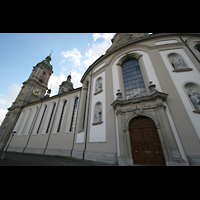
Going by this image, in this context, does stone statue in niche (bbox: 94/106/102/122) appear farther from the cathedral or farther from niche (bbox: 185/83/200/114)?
niche (bbox: 185/83/200/114)

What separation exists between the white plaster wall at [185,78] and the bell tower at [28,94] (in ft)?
84.2

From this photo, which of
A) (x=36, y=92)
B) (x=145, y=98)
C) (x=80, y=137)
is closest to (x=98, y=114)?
(x=80, y=137)

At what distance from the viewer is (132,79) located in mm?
7625

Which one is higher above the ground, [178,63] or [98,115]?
[178,63]

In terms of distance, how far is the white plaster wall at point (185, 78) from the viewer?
4.53 m

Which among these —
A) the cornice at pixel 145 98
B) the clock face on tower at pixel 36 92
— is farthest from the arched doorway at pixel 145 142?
the clock face on tower at pixel 36 92

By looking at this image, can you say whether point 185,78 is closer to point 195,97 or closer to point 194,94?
point 194,94

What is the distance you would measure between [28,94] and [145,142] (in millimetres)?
26498

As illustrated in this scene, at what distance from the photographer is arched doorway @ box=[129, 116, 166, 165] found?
15.0ft

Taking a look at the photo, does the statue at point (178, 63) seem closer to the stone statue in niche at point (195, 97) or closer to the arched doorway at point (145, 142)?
the stone statue in niche at point (195, 97)

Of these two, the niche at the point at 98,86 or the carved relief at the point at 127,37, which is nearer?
the niche at the point at 98,86

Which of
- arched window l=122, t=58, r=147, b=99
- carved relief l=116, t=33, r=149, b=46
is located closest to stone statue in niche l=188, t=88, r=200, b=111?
arched window l=122, t=58, r=147, b=99
